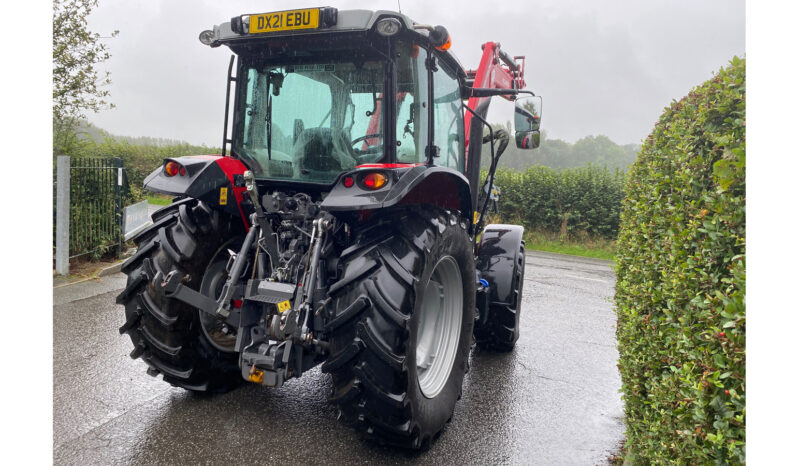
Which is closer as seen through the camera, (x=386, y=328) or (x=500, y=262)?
(x=386, y=328)

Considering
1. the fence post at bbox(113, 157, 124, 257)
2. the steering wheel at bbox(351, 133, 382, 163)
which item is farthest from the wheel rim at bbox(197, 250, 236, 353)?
the fence post at bbox(113, 157, 124, 257)

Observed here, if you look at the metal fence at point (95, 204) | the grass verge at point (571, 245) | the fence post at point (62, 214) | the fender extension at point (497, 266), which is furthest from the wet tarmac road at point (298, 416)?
the grass verge at point (571, 245)

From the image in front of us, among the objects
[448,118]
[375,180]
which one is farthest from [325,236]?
[448,118]

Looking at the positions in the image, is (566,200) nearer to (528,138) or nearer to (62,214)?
(528,138)

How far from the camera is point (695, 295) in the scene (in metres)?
1.75

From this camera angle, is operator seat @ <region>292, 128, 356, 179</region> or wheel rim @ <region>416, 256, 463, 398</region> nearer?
operator seat @ <region>292, 128, 356, 179</region>

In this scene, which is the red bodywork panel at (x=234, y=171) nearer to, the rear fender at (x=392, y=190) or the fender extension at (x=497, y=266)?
the rear fender at (x=392, y=190)

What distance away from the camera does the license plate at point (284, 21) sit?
2.81m

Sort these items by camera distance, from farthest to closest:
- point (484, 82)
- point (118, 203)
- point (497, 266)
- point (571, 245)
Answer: point (571, 245), point (118, 203), point (484, 82), point (497, 266)

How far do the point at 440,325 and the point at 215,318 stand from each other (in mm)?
1411

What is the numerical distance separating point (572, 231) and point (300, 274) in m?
12.1

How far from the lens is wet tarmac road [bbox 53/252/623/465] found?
2.86m

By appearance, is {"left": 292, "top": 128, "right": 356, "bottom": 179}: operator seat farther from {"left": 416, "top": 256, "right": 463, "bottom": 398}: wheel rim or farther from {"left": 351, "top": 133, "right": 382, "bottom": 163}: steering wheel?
{"left": 416, "top": 256, "right": 463, "bottom": 398}: wheel rim

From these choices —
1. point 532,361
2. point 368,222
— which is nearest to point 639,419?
point 368,222
